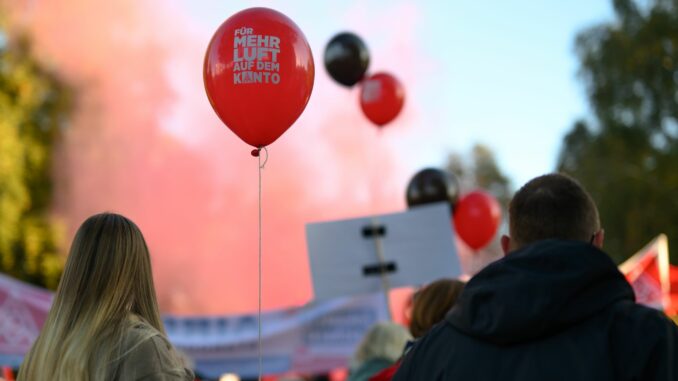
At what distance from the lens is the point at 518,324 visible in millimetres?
1491

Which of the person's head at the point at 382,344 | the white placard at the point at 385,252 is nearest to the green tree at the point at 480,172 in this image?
the white placard at the point at 385,252

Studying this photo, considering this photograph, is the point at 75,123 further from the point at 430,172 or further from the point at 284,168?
the point at 430,172

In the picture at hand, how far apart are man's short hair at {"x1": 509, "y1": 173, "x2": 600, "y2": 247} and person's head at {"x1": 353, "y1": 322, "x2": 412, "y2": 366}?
6.77 ft

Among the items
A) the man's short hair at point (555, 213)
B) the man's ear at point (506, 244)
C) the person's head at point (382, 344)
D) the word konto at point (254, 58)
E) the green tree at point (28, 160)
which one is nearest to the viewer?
the man's short hair at point (555, 213)

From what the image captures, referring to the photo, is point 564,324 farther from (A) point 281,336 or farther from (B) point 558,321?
(A) point 281,336

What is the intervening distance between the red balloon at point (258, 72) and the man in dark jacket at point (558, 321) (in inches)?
83.3

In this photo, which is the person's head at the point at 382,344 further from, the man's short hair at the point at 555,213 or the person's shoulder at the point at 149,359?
the man's short hair at the point at 555,213

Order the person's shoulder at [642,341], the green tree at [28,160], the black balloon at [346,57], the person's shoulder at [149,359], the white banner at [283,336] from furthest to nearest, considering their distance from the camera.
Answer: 1. the green tree at [28,160]
2. the white banner at [283,336]
3. the black balloon at [346,57]
4. the person's shoulder at [149,359]
5. the person's shoulder at [642,341]

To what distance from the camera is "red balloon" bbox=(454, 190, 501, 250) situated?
7.88 m

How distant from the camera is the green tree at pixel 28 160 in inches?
587

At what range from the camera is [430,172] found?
7.57 metres

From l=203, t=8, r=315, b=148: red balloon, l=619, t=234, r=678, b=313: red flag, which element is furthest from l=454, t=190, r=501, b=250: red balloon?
l=203, t=8, r=315, b=148: red balloon

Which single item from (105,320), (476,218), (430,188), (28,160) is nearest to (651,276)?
(476,218)

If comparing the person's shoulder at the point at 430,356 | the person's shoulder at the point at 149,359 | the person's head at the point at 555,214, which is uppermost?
the person's head at the point at 555,214
